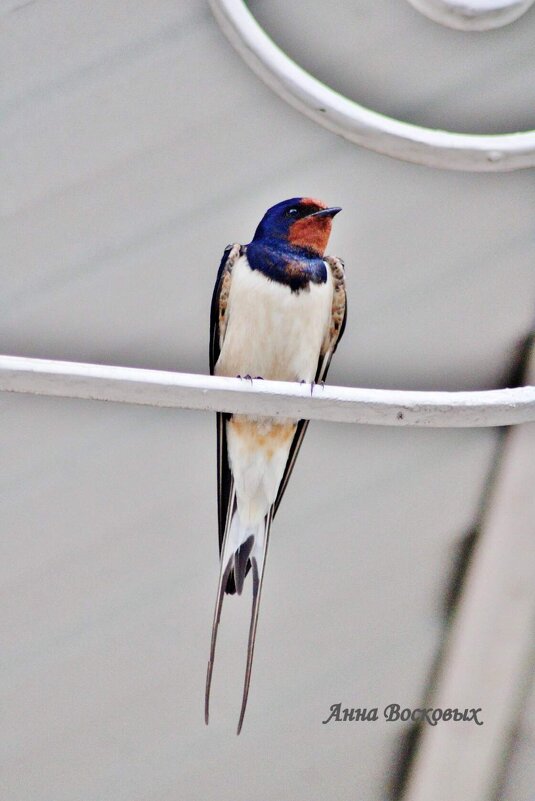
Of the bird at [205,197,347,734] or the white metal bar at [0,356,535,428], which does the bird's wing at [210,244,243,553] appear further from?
the white metal bar at [0,356,535,428]

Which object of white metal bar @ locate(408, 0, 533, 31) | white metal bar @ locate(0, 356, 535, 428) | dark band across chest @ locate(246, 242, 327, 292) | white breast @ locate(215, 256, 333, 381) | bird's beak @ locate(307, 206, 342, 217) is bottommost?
white metal bar @ locate(0, 356, 535, 428)

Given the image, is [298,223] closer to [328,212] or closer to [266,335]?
[328,212]

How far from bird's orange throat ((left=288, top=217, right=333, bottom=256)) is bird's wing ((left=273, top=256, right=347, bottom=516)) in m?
0.02

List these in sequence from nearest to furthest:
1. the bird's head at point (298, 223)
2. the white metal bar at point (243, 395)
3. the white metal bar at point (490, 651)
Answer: the white metal bar at point (243, 395)
the bird's head at point (298, 223)
the white metal bar at point (490, 651)

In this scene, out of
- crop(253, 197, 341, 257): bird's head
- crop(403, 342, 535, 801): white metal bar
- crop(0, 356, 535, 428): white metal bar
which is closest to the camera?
crop(0, 356, 535, 428): white metal bar

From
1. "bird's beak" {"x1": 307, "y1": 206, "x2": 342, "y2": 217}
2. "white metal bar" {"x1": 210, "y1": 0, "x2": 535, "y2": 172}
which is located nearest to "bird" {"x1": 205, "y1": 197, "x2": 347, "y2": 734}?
"bird's beak" {"x1": 307, "y1": 206, "x2": 342, "y2": 217}

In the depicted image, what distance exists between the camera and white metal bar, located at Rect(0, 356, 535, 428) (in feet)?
2.79

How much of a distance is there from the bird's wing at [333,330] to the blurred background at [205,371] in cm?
2

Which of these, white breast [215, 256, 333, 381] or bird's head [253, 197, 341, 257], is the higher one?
bird's head [253, 197, 341, 257]

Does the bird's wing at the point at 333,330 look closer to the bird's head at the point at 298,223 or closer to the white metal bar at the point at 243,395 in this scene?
the bird's head at the point at 298,223

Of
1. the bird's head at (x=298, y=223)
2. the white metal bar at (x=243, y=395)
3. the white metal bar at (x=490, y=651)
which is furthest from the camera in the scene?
the white metal bar at (x=490, y=651)

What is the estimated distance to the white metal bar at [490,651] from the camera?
1.15 m

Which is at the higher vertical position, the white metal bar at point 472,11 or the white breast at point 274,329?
the white metal bar at point 472,11

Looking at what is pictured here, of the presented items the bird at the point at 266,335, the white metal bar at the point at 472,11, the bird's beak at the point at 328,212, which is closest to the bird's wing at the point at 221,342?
the bird at the point at 266,335
